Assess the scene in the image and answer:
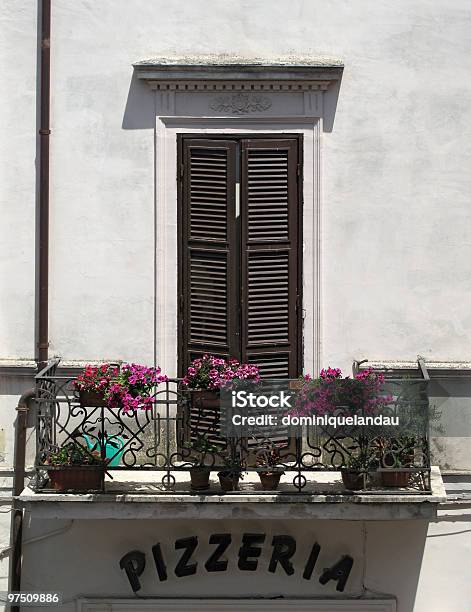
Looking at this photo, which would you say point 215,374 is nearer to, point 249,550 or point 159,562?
point 249,550

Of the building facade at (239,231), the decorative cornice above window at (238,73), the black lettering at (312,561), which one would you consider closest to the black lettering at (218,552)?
the building facade at (239,231)

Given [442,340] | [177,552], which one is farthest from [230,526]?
[442,340]

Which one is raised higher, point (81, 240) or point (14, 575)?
point (81, 240)

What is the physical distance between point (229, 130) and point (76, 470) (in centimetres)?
360

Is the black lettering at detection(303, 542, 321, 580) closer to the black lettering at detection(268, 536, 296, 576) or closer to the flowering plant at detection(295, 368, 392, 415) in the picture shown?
the black lettering at detection(268, 536, 296, 576)

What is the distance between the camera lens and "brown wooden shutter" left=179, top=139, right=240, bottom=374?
13102mm

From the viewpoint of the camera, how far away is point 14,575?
12992 millimetres

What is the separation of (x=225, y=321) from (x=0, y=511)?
9.46 ft

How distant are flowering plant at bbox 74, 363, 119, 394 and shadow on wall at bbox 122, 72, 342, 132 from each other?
2499 mm

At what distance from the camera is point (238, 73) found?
1288 centimetres

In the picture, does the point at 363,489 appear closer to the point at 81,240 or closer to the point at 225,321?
the point at 225,321

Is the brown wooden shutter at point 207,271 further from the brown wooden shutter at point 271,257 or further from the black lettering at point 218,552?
the black lettering at point 218,552

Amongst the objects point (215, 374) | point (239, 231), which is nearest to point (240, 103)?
point (239, 231)

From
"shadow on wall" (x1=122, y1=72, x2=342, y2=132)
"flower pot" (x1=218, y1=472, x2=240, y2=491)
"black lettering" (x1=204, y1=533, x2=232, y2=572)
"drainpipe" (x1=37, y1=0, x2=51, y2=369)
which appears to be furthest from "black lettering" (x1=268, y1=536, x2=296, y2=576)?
"shadow on wall" (x1=122, y1=72, x2=342, y2=132)
